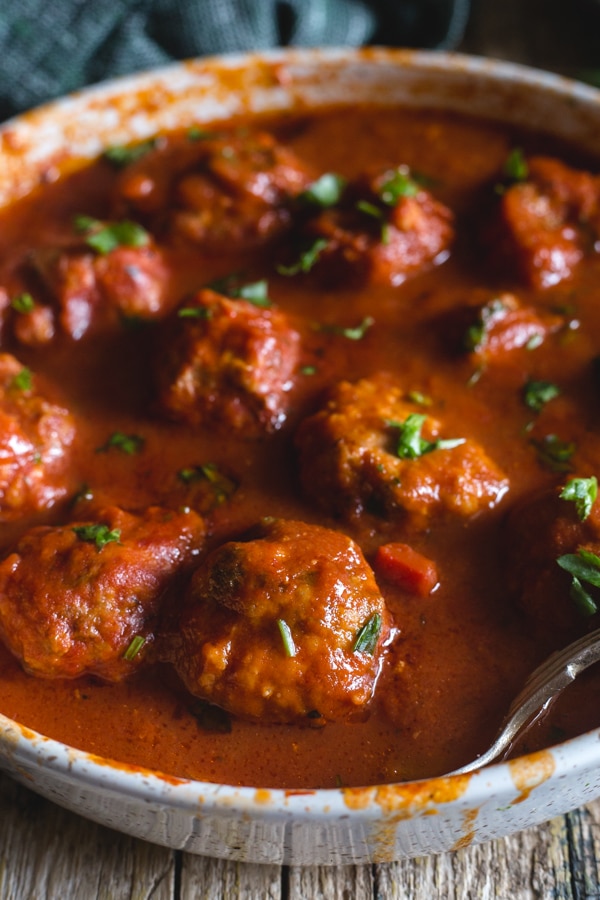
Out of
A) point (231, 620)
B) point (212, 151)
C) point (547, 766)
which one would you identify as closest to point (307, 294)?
point (212, 151)

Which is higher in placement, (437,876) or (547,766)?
(547,766)

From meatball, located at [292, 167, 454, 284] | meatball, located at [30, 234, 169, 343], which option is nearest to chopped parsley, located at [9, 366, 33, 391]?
meatball, located at [30, 234, 169, 343]

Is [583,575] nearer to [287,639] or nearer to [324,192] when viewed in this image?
[287,639]

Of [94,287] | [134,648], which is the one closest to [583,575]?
[134,648]

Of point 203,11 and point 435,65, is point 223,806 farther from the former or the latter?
point 203,11

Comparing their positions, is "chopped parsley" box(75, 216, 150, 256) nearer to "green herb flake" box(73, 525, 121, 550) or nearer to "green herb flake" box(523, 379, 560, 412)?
"green herb flake" box(73, 525, 121, 550)

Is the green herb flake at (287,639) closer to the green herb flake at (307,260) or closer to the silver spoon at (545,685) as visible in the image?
the silver spoon at (545,685)
